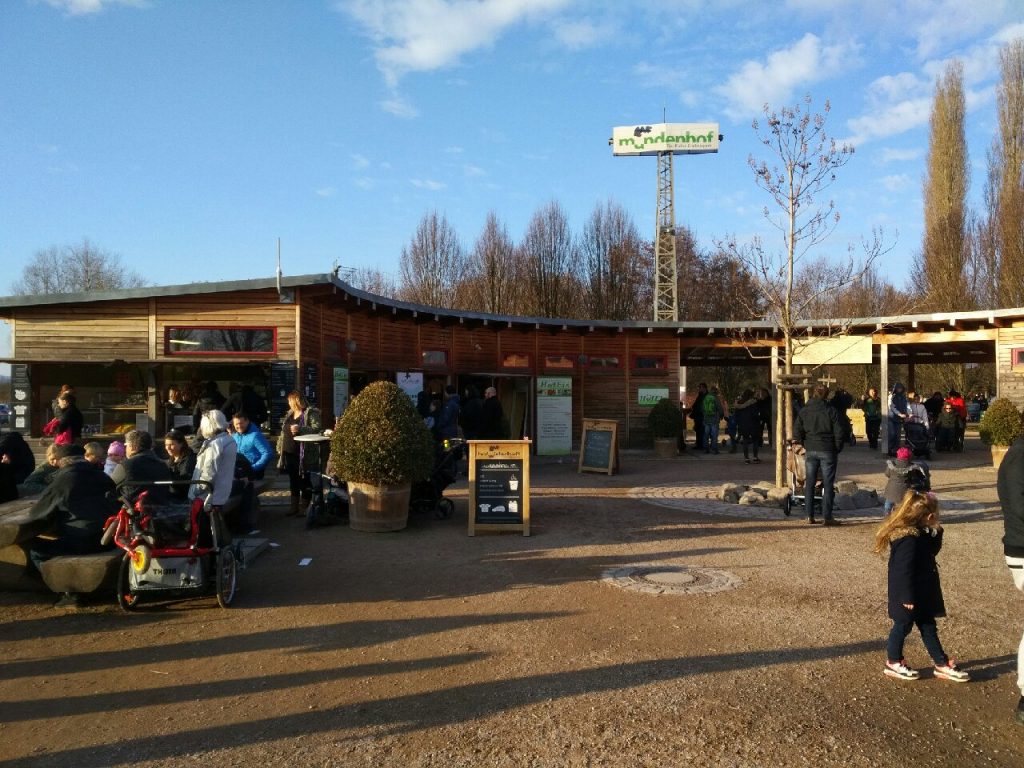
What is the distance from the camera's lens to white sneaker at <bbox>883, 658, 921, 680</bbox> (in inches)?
173

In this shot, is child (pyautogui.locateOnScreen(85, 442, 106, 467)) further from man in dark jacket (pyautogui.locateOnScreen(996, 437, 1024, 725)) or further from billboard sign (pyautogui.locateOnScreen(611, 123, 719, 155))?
billboard sign (pyautogui.locateOnScreen(611, 123, 719, 155))

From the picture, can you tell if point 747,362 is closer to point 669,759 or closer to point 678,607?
point 678,607

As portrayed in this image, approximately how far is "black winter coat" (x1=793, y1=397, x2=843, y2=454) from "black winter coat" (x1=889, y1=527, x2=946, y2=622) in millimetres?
4687

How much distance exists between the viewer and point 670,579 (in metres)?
6.70

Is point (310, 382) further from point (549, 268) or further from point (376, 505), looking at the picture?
point (549, 268)

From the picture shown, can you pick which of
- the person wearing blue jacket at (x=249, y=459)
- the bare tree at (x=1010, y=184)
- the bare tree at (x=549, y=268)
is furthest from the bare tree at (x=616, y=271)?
the person wearing blue jacket at (x=249, y=459)

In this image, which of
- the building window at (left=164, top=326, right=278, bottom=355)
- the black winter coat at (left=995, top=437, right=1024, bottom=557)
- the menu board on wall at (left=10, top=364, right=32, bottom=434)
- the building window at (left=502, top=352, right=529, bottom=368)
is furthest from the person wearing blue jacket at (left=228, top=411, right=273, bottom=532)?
the building window at (left=502, top=352, right=529, bottom=368)

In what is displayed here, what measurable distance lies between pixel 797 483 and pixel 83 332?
11.3 meters

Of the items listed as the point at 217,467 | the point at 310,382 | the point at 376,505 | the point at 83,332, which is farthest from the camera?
the point at 310,382

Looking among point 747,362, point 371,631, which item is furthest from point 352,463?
point 747,362

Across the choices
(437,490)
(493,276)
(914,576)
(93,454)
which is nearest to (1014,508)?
(914,576)

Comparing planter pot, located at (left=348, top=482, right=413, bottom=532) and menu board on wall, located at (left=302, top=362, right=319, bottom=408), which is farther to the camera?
menu board on wall, located at (left=302, top=362, right=319, bottom=408)

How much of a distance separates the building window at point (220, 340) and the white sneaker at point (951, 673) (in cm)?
1093

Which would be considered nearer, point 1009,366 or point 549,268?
point 1009,366
